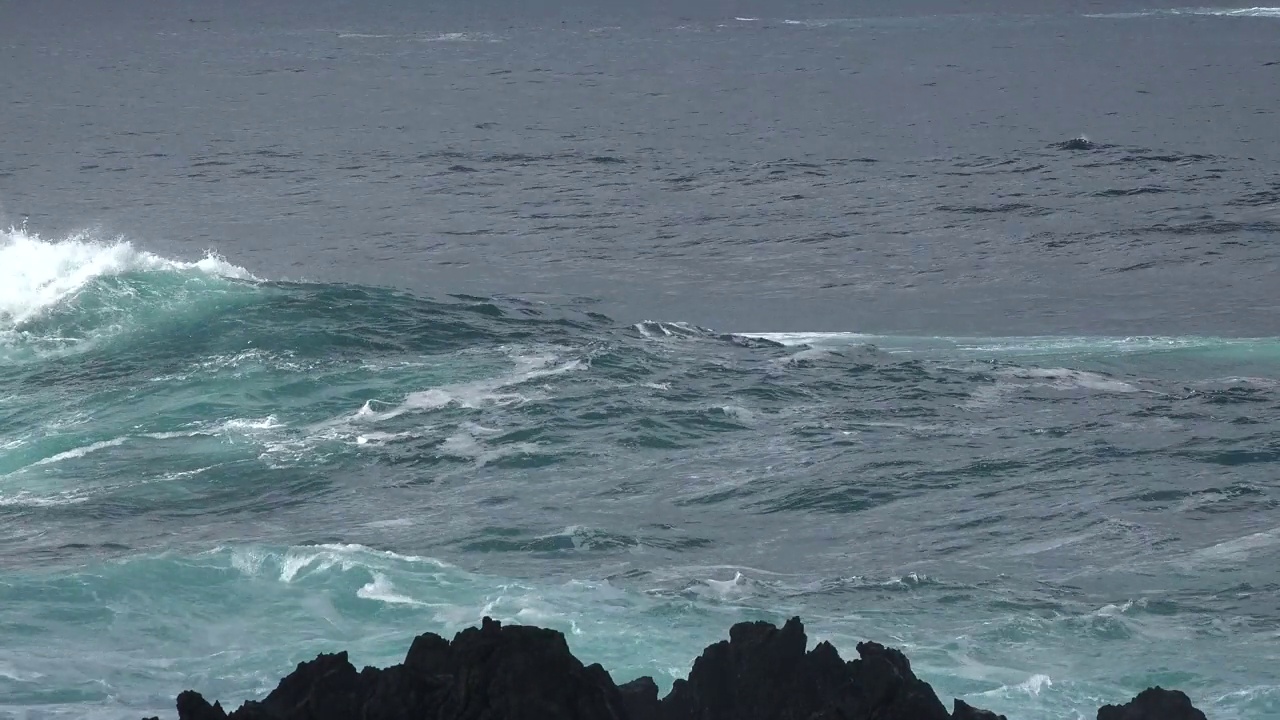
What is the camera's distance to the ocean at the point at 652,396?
24.8 meters

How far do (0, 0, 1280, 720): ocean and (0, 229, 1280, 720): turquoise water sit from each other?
0.32ft

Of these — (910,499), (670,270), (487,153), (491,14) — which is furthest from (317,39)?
(910,499)

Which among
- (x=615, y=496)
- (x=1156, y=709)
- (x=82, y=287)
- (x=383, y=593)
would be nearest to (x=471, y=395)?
(x=615, y=496)

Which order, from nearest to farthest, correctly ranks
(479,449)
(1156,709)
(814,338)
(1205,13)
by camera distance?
(1156,709) < (479,449) < (814,338) < (1205,13)

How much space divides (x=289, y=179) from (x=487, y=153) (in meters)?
9.04

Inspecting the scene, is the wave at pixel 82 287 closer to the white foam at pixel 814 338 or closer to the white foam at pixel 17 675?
the white foam at pixel 814 338

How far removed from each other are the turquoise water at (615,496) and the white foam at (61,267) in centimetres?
127

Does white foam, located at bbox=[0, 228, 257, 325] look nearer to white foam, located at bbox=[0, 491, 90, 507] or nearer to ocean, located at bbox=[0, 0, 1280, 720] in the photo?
ocean, located at bbox=[0, 0, 1280, 720]

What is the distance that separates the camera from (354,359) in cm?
3828

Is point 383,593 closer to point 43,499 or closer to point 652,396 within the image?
point 43,499

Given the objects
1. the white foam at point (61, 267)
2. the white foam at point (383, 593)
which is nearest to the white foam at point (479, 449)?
the white foam at point (383, 593)

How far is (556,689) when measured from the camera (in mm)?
16688

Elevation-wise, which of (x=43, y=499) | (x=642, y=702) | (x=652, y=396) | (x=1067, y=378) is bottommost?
(x=1067, y=378)

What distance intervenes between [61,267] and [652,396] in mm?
20163
